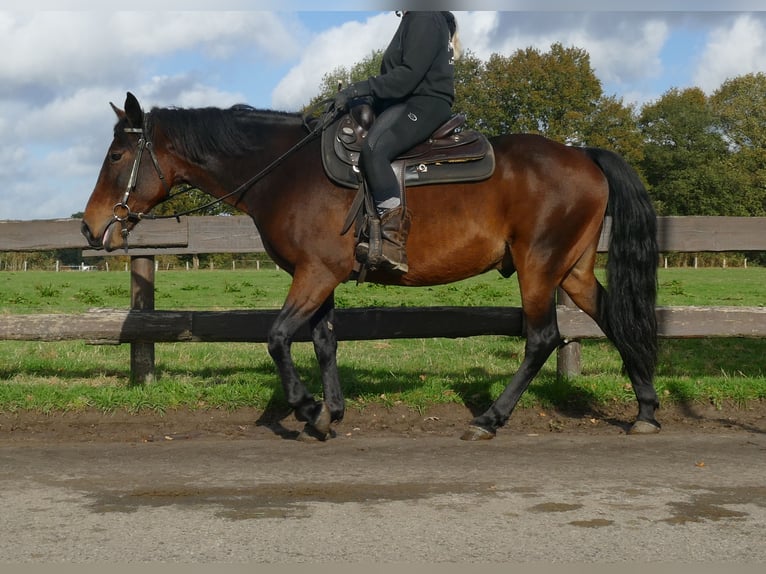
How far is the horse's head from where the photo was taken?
729 cm

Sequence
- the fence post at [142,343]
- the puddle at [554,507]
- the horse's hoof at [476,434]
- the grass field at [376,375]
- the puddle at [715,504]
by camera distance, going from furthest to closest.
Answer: the fence post at [142,343]
the grass field at [376,375]
the horse's hoof at [476,434]
the puddle at [554,507]
the puddle at [715,504]

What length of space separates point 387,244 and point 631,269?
7.24ft

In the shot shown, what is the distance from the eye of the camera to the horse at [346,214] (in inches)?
278

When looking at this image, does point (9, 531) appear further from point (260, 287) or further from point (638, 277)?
point (260, 287)

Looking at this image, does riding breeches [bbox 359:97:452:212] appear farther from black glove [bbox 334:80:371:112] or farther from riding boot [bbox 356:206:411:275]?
black glove [bbox 334:80:371:112]

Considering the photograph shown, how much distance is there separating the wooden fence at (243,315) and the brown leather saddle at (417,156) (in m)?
1.77

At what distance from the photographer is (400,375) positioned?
31.3 feet

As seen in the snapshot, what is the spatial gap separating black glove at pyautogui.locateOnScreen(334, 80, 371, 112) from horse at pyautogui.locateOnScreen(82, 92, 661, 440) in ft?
1.43

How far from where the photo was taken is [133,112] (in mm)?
7266

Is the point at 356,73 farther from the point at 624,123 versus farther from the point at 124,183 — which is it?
A: the point at 124,183

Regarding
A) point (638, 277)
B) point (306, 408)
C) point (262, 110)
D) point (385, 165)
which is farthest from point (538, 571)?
point (262, 110)

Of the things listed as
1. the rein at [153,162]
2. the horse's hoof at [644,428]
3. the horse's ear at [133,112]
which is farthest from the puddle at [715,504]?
the horse's ear at [133,112]

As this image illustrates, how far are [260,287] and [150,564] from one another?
22222 mm

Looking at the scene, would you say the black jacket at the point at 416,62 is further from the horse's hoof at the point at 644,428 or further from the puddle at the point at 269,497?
the puddle at the point at 269,497
